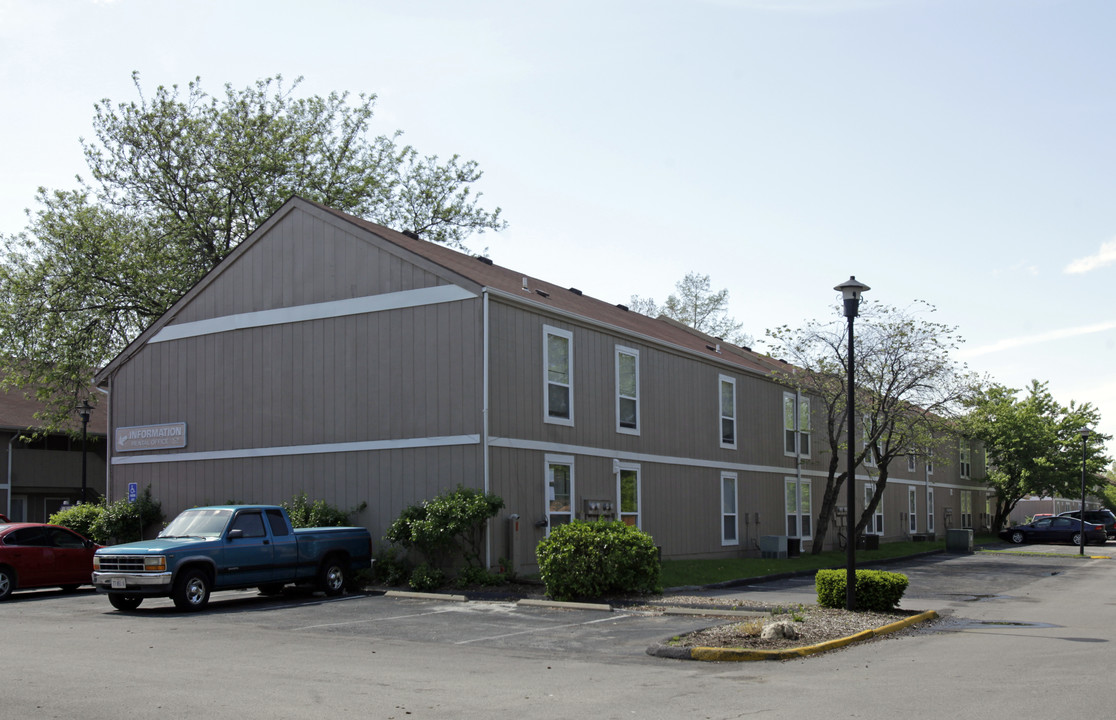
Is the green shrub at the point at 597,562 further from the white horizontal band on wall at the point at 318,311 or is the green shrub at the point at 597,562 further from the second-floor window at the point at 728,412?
the second-floor window at the point at 728,412

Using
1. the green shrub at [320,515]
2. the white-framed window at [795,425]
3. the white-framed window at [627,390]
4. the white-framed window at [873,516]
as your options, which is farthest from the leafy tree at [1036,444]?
the green shrub at [320,515]

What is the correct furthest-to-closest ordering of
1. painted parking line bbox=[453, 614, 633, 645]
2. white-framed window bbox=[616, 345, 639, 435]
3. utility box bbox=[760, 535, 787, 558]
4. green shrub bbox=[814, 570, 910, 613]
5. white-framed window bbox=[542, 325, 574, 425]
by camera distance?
utility box bbox=[760, 535, 787, 558] < white-framed window bbox=[616, 345, 639, 435] < white-framed window bbox=[542, 325, 574, 425] < green shrub bbox=[814, 570, 910, 613] < painted parking line bbox=[453, 614, 633, 645]

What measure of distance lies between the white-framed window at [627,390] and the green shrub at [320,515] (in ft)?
22.2

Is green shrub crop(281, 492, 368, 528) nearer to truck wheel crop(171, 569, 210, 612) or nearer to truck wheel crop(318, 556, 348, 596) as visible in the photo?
truck wheel crop(318, 556, 348, 596)

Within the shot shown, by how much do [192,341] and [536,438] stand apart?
954 centimetres

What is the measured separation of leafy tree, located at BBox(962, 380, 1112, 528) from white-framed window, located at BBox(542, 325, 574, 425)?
121ft

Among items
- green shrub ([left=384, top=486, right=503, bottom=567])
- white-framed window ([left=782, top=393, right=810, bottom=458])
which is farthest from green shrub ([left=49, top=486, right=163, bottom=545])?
white-framed window ([left=782, top=393, right=810, bottom=458])

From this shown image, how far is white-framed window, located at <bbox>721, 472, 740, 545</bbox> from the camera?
29.9 metres

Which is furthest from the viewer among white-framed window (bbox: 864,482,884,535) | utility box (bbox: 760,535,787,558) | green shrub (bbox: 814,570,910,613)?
white-framed window (bbox: 864,482,884,535)

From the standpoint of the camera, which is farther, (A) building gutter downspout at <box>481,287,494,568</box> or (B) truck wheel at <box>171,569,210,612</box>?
(A) building gutter downspout at <box>481,287,494,568</box>

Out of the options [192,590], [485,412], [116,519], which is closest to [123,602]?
[192,590]

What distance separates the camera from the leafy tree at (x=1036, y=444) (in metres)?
53.7

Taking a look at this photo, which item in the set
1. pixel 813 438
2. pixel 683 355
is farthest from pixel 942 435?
pixel 683 355

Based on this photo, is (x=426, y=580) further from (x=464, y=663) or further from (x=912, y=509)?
(x=912, y=509)
